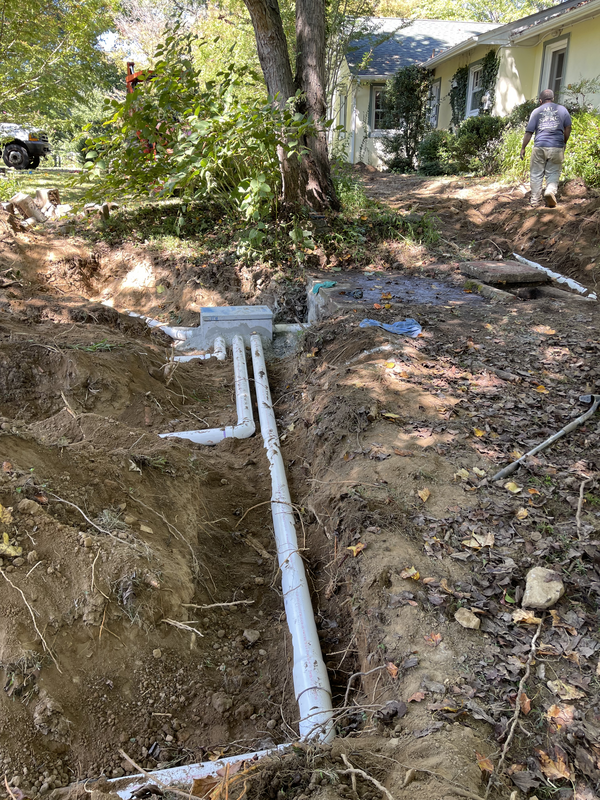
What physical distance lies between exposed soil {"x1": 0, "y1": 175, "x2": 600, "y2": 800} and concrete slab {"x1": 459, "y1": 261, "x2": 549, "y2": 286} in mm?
1711

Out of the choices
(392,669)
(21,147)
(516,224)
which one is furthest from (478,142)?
(392,669)

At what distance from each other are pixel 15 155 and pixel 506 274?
14747mm

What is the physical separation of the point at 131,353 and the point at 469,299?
3.67 meters

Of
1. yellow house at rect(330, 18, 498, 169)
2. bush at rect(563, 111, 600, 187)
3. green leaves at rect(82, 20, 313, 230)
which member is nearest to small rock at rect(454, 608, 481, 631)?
green leaves at rect(82, 20, 313, 230)

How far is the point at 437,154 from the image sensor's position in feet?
48.6

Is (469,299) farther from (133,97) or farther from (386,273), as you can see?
(133,97)

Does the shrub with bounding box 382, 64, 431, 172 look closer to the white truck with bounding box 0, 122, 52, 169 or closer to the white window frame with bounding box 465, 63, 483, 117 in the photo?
the white window frame with bounding box 465, 63, 483, 117

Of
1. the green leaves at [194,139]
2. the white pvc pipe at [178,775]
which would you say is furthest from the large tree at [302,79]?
the white pvc pipe at [178,775]

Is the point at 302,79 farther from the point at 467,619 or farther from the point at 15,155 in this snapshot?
the point at 15,155

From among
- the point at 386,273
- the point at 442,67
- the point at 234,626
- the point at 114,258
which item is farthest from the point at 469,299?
the point at 442,67

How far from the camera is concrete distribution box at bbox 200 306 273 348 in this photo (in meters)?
6.05

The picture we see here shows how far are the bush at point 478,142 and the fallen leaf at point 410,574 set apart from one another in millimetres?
12337

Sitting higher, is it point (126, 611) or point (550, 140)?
point (550, 140)

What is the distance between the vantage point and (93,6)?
10.6 meters
